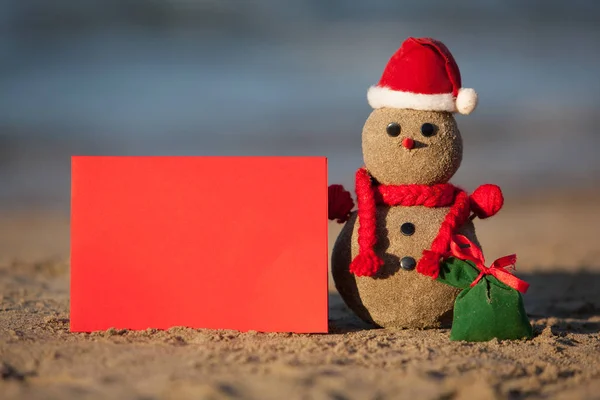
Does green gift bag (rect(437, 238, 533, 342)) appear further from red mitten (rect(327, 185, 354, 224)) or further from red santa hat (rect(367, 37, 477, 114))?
red santa hat (rect(367, 37, 477, 114))

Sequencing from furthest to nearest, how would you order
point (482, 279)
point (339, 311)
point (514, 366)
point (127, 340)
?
point (339, 311)
point (482, 279)
point (127, 340)
point (514, 366)

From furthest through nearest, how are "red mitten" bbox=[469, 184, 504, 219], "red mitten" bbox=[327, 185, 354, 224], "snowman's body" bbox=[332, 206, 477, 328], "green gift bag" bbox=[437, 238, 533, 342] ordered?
"red mitten" bbox=[327, 185, 354, 224]
"red mitten" bbox=[469, 184, 504, 219]
"snowman's body" bbox=[332, 206, 477, 328]
"green gift bag" bbox=[437, 238, 533, 342]

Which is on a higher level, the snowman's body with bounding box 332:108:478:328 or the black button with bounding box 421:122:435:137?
the black button with bounding box 421:122:435:137

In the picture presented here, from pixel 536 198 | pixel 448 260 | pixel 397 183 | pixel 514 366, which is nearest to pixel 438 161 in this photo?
pixel 397 183

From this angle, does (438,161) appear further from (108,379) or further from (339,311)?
(108,379)

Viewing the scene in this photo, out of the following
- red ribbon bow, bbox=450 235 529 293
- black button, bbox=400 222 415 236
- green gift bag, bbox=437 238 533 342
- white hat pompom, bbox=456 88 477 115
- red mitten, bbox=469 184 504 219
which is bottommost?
green gift bag, bbox=437 238 533 342

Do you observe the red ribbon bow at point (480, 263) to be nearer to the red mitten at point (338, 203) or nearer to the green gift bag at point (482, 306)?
the green gift bag at point (482, 306)

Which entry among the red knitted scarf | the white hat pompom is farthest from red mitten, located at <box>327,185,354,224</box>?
the white hat pompom
